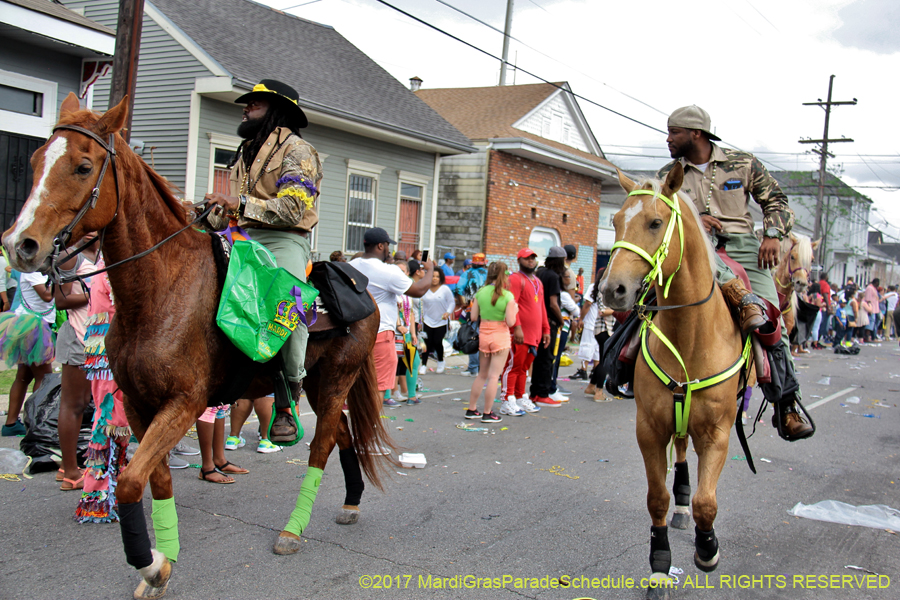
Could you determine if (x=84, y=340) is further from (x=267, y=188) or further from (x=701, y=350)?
(x=701, y=350)

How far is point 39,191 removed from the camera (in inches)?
120

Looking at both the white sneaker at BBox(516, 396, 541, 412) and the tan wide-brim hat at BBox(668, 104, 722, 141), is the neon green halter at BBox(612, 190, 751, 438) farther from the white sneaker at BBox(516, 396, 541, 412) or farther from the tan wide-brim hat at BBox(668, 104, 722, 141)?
the white sneaker at BBox(516, 396, 541, 412)

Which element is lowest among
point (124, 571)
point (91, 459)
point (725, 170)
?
point (124, 571)

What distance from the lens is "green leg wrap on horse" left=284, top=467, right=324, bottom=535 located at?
14.6 feet

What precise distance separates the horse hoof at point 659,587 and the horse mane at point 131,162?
3.38 m

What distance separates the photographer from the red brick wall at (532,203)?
22125 mm

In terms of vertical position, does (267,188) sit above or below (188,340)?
above

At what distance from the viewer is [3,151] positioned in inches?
412

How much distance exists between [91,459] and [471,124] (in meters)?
20.4

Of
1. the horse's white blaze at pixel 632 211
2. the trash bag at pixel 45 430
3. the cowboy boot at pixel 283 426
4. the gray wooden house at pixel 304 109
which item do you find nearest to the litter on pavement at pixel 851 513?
the horse's white blaze at pixel 632 211

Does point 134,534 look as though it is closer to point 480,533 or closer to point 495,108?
point 480,533

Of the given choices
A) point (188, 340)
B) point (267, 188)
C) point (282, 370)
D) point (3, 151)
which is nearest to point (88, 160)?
point (188, 340)

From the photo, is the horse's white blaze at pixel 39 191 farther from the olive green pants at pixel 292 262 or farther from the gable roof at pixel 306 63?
the gable roof at pixel 306 63

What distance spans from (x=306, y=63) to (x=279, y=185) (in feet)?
48.1
